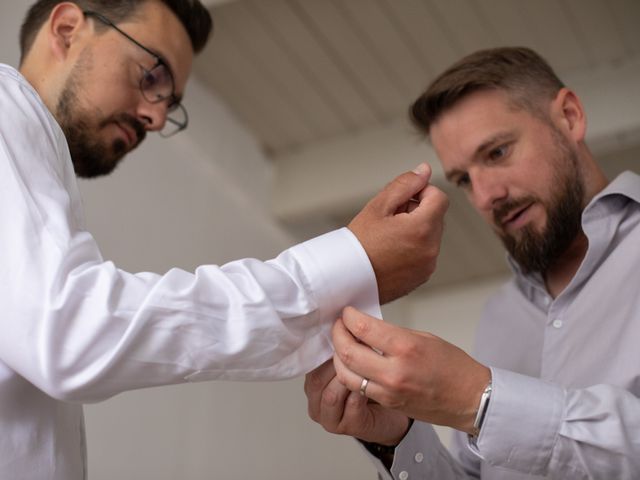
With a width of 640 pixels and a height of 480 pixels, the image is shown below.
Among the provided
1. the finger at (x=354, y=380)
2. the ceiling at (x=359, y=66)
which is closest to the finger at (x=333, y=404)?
the finger at (x=354, y=380)

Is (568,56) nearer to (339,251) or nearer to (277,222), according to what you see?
(277,222)

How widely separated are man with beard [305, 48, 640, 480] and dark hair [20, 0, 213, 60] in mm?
616

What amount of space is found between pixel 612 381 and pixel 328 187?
2.47m

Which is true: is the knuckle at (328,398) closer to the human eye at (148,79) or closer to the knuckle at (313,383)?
the knuckle at (313,383)

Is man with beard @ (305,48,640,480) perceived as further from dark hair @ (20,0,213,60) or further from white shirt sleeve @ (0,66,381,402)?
dark hair @ (20,0,213,60)

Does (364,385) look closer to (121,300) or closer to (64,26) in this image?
(121,300)

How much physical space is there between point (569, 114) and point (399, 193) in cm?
115

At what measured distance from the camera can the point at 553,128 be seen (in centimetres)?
217

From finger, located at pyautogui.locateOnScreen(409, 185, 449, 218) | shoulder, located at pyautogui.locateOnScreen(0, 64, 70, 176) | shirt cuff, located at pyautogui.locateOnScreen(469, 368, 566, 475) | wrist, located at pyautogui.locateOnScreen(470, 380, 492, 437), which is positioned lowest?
shirt cuff, located at pyautogui.locateOnScreen(469, 368, 566, 475)

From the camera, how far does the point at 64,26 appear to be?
1825mm

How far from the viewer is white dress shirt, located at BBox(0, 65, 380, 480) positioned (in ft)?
3.34

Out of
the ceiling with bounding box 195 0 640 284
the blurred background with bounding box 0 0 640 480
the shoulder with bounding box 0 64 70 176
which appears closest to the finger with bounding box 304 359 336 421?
the shoulder with bounding box 0 64 70 176

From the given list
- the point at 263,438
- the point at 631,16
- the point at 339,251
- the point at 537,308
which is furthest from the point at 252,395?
the point at 339,251

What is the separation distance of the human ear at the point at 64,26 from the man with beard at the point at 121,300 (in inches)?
19.0
